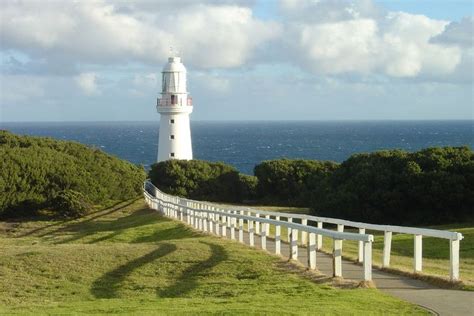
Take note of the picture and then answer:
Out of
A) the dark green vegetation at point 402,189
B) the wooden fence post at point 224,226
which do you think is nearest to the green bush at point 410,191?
the dark green vegetation at point 402,189

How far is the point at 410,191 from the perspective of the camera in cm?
Result: 3650

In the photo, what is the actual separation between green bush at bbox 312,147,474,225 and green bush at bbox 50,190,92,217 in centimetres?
1245

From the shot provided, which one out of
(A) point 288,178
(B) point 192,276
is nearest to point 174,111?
(A) point 288,178

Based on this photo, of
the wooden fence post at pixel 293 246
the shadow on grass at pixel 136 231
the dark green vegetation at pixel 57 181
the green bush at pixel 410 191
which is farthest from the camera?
the dark green vegetation at pixel 57 181

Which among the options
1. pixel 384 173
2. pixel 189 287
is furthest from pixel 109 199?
pixel 189 287

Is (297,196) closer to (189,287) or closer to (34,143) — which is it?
(34,143)

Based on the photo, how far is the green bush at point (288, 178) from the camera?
4909 cm

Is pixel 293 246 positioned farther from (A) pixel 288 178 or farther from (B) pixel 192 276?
(A) pixel 288 178

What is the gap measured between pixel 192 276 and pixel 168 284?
0.61 meters

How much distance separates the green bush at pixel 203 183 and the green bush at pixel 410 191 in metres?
11.0

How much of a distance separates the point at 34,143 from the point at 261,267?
38.0 meters

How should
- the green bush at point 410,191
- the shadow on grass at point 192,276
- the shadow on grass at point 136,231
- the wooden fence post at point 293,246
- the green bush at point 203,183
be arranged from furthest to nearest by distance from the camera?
the green bush at point 203,183, the green bush at point 410,191, the shadow on grass at point 136,231, the wooden fence post at point 293,246, the shadow on grass at point 192,276

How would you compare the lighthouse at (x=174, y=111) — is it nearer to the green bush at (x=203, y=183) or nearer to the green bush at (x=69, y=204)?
the green bush at (x=203, y=183)

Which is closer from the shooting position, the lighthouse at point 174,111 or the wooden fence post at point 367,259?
the wooden fence post at point 367,259
